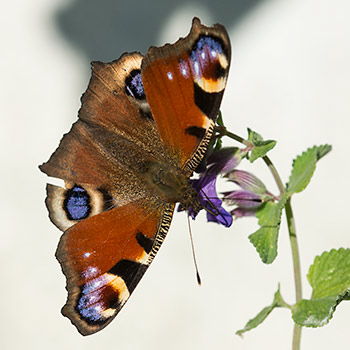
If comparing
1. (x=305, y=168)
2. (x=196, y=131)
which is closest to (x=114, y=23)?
(x=305, y=168)

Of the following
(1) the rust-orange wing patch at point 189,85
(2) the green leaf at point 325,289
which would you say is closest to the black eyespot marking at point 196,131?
(1) the rust-orange wing patch at point 189,85

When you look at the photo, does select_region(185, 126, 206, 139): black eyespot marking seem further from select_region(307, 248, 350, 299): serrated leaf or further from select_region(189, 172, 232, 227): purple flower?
select_region(307, 248, 350, 299): serrated leaf

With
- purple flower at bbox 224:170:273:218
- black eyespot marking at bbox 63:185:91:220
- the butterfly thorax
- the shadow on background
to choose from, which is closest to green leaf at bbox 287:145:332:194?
purple flower at bbox 224:170:273:218

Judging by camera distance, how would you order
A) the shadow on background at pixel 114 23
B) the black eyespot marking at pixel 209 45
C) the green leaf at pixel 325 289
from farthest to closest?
the shadow on background at pixel 114 23, the green leaf at pixel 325 289, the black eyespot marking at pixel 209 45

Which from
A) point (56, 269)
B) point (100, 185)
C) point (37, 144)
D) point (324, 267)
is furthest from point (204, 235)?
point (100, 185)

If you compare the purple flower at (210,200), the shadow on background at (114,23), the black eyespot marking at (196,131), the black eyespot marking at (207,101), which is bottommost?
the purple flower at (210,200)

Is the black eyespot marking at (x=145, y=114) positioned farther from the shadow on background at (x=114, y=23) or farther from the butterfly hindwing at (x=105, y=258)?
the shadow on background at (x=114, y=23)
